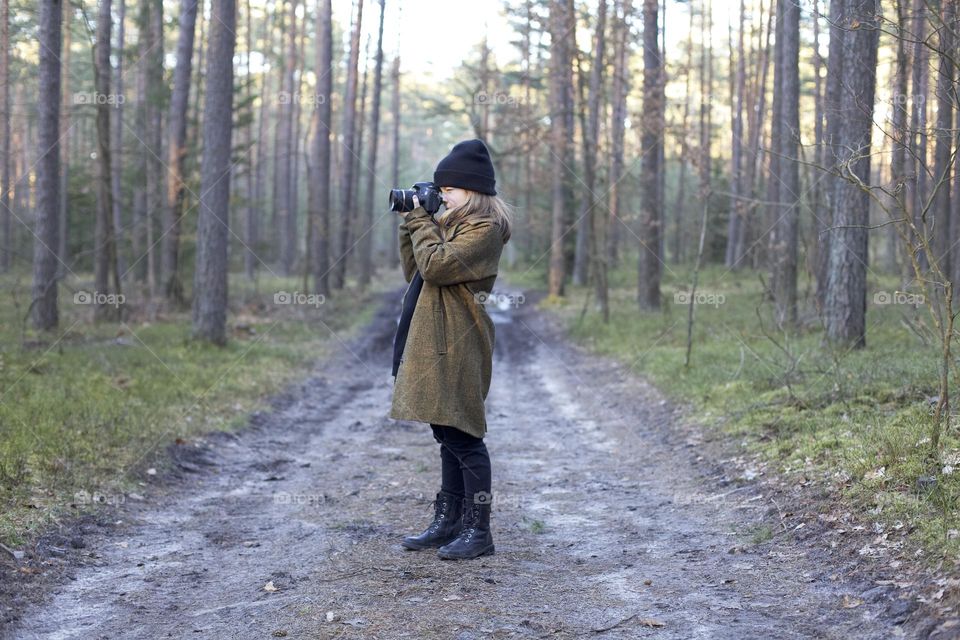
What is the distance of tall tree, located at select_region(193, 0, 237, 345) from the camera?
47.9 ft

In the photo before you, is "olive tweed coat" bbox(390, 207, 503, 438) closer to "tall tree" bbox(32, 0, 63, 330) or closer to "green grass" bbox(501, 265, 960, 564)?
"green grass" bbox(501, 265, 960, 564)

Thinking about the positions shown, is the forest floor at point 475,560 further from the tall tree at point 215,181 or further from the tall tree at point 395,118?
the tall tree at point 395,118

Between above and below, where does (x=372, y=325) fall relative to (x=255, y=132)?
below

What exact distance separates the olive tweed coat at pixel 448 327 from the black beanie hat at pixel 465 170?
21 cm

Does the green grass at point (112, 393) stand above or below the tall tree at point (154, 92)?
below

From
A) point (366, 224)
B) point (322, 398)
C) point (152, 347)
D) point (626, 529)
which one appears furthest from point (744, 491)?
point (366, 224)

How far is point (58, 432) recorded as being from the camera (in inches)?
307

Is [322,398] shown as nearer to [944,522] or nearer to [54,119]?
[54,119]

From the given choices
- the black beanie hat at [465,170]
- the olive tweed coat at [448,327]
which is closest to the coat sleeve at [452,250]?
the olive tweed coat at [448,327]

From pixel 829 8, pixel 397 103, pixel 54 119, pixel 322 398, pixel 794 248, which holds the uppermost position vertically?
pixel 397 103

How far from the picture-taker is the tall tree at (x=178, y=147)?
19516mm

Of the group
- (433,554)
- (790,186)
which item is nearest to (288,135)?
(790,186)

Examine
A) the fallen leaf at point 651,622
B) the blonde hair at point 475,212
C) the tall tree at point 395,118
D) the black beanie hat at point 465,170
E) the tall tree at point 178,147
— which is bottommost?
the fallen leaf at point 651,622

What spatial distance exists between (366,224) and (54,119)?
25884mm
